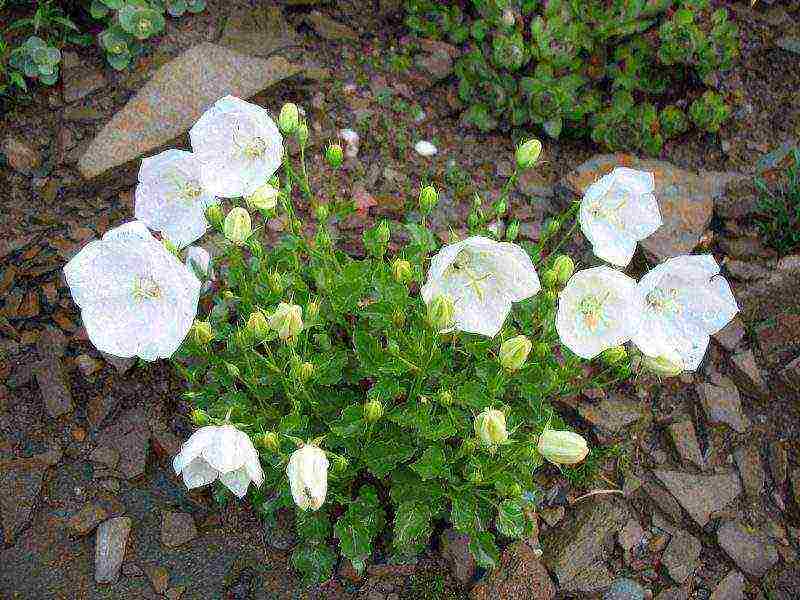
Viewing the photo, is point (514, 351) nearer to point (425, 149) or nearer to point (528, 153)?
point (528, 153)

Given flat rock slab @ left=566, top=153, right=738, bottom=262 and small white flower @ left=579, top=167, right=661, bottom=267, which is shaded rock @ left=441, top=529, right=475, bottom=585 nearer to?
small white flower @ left=579, top=167, right=661, bottom=267

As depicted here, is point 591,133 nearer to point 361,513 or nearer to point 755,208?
point 755,208

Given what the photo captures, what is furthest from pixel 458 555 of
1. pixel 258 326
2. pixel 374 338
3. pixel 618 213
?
pixel 618 213

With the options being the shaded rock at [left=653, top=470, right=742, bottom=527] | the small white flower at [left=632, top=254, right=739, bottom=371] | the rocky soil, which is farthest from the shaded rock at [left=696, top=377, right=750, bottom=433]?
the small white flower at [left=632, top=254, right=739, bottom=371]

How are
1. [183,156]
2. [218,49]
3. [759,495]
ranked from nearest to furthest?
[183,156] < [759,495] < [218,49]

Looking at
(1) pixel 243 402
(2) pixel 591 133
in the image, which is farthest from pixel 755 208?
(1) pixel 243 402

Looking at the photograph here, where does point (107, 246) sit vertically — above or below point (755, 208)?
above
